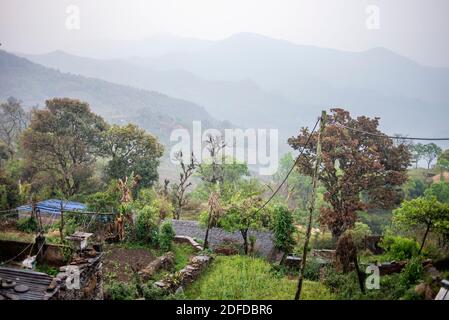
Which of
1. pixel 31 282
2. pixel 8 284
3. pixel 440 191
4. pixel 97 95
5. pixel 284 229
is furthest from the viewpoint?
pixel 97 95

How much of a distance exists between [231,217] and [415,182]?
3041 cm

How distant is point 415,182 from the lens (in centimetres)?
4034

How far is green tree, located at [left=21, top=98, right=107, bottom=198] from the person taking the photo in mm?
30906

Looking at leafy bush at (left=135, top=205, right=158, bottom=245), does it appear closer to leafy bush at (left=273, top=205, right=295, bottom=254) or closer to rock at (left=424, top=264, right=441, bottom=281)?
leafy bush at (left=273, top=205, right=295, bottom=254)

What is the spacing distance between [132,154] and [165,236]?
14.9 metres

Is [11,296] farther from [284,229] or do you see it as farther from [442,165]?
[442,165]

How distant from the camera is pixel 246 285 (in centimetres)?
1313

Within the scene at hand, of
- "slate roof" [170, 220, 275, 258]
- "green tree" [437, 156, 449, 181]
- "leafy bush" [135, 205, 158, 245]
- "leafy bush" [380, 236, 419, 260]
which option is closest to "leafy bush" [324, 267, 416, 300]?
"leafy bush" [380, 236, 419, 260]

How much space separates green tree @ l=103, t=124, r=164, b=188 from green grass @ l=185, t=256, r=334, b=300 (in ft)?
54.5

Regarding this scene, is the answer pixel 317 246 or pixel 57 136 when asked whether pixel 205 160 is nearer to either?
pixel 57 136

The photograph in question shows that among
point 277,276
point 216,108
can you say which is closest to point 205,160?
point 277,276

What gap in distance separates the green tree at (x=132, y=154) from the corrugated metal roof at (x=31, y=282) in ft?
71.4

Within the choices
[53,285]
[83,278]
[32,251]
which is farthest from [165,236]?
[53,285]

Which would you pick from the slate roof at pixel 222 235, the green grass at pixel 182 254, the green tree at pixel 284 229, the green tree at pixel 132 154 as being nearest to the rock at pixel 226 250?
the slate roof at pixel 222 235
